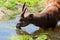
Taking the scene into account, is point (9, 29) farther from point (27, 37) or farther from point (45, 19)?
point (45, 19)

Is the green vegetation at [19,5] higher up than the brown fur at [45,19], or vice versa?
the green vegetation at [19,5]

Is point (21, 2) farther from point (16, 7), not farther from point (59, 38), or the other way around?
point (59, 38)

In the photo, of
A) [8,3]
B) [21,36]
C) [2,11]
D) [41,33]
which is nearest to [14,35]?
[21,36]

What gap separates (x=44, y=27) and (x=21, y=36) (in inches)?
30.8

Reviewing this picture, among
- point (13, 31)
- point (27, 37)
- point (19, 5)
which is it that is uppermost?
point (19, 5)

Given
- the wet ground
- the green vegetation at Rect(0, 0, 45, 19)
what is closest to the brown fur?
the wet ground

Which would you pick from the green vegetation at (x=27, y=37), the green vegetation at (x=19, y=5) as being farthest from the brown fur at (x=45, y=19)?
the green vegetation at (x=19, y=5)

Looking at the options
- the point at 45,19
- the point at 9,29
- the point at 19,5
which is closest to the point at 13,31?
the point at 9,29

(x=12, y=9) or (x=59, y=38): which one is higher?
(x=12, y=9)

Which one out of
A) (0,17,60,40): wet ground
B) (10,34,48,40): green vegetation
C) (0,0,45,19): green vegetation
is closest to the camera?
(10,34,48,40): green vegetation

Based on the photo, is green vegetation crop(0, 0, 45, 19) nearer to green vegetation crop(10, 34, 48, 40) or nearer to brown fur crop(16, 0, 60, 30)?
brown fur crop(16, 0, 60, 30)

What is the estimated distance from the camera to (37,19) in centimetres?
670

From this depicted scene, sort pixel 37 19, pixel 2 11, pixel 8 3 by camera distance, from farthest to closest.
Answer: pixel 8 3
pixel 2 11
pixel 37 19

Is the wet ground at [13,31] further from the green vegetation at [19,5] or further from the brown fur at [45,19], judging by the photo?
the green vegetation at [19,5]
